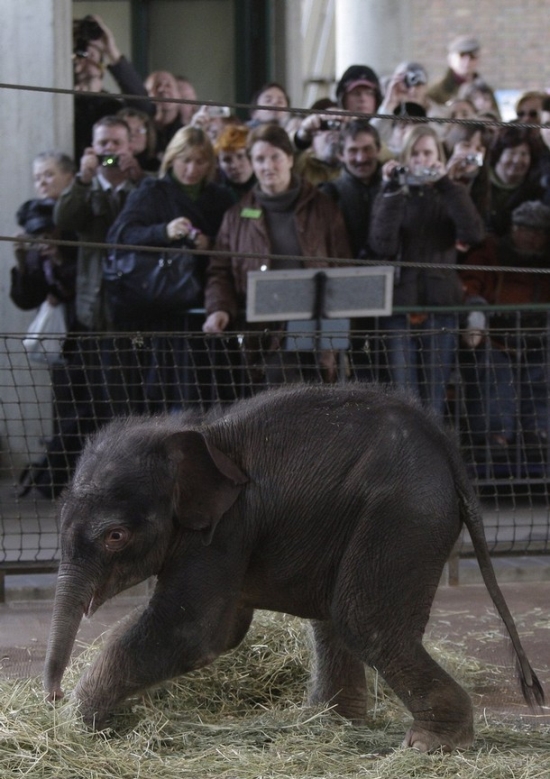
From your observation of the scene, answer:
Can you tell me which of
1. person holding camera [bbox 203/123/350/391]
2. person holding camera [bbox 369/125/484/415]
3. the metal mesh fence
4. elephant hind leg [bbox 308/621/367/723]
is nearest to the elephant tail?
elephant hind leg [bbox 308/621/367/723]

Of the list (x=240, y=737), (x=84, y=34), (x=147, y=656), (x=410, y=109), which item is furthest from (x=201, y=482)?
(x=84, y=34)

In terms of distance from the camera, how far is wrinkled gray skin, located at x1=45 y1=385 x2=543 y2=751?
4.76 m

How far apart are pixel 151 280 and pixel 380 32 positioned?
610cm

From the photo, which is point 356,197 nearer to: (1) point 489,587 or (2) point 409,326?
(2) point 409,326

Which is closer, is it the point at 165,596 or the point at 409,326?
the point at 165,596

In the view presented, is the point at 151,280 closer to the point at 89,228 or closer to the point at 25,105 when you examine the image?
the point at 89,228

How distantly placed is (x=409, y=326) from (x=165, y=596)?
439 centimetres

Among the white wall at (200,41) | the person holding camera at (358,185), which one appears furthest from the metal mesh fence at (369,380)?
the white wall at (200,41)

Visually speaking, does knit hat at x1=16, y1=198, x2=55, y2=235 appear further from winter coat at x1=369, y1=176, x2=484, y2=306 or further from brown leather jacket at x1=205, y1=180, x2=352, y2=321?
winter coat at x1=369, y1=176, x2=484, y2=306

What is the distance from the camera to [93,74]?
34.3 ft

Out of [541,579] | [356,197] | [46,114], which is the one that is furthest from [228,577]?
[46,114]

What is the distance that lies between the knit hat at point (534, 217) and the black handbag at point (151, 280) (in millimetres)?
2350

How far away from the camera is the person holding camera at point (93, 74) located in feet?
34.3

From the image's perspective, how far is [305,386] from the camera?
5172mm
